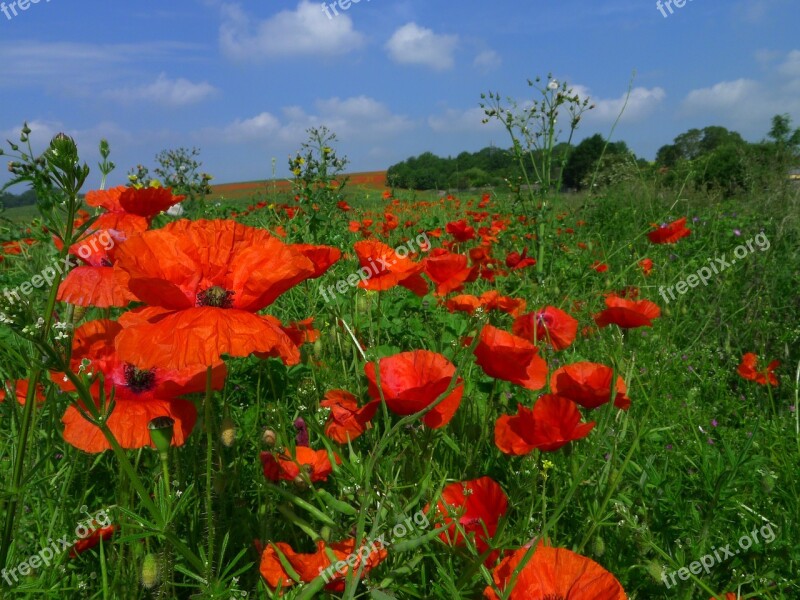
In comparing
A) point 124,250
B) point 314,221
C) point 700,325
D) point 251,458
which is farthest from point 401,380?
point 700,325

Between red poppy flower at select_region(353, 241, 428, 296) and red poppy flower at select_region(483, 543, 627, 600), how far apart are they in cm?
97

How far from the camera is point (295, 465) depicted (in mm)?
1276

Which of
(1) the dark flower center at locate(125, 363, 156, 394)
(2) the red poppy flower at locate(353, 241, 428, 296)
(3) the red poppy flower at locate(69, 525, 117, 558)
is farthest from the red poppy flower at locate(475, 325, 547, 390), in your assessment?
(3) the red poppy flower at locate(69, 525, 117, 558)

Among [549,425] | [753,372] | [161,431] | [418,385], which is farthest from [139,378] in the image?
[753,372]

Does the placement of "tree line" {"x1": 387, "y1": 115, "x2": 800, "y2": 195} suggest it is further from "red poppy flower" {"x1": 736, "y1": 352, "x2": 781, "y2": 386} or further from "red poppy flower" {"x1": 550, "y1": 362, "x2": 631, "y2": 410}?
"red poppy flower" {"x1": 550, "y1": 362, "x2": 631, "y2": 410}

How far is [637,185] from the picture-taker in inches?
355

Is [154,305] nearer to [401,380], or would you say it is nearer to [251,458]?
[401,380]

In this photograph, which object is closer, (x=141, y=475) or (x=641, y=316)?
(x=141, y=475)

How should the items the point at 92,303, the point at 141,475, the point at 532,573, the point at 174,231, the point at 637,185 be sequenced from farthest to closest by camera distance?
the point at 637,185
the point at 141,475
the point at 92,303
the point at 174,231
the point at 532,573

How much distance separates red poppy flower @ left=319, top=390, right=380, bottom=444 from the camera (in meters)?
1.26

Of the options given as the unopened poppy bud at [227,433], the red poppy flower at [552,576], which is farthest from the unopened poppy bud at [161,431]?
the red poppy flower at [552,576]

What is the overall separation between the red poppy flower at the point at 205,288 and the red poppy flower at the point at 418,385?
272 mm

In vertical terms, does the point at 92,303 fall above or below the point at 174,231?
below

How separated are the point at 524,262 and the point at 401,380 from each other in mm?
2203
